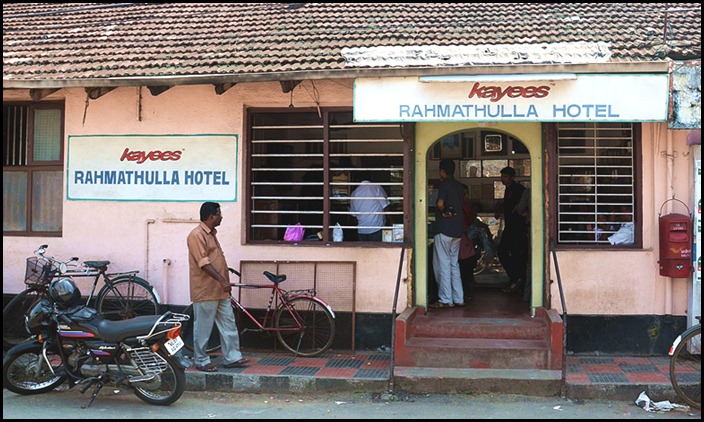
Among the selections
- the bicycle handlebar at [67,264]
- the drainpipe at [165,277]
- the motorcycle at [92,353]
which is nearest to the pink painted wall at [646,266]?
the motorcycle at [92,353]

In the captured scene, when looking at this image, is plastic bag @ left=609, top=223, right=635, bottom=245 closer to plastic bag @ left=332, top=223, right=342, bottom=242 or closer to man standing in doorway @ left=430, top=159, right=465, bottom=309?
man standing in doorway @ left=430, top=159, right=465, bottom=309

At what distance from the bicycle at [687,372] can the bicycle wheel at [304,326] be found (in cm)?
372

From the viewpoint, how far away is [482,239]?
35.0 ft

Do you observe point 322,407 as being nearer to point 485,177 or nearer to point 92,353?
point 92,353

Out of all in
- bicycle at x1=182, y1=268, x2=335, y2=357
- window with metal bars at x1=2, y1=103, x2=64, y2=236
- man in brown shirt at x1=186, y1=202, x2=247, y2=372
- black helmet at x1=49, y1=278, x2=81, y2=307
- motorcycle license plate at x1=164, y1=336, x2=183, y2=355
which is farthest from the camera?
window with metal bars at x1=2, y1=103, x2=64, y2=236

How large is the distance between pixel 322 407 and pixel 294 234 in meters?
2.67

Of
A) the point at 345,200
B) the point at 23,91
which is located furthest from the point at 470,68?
the point at 23,91

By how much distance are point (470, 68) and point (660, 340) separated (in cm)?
403

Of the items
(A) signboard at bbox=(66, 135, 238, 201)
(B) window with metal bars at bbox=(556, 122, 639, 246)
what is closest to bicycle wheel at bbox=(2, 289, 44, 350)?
(A) signboard at bbox=(66, 135, 238, 201)

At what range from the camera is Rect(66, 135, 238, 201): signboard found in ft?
28.4

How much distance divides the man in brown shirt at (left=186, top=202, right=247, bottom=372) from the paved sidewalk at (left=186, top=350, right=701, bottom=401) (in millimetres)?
194

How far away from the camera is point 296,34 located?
8.73 m

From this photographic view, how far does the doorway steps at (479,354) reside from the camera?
22.9 ft

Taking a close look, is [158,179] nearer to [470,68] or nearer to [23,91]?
[23,91]
